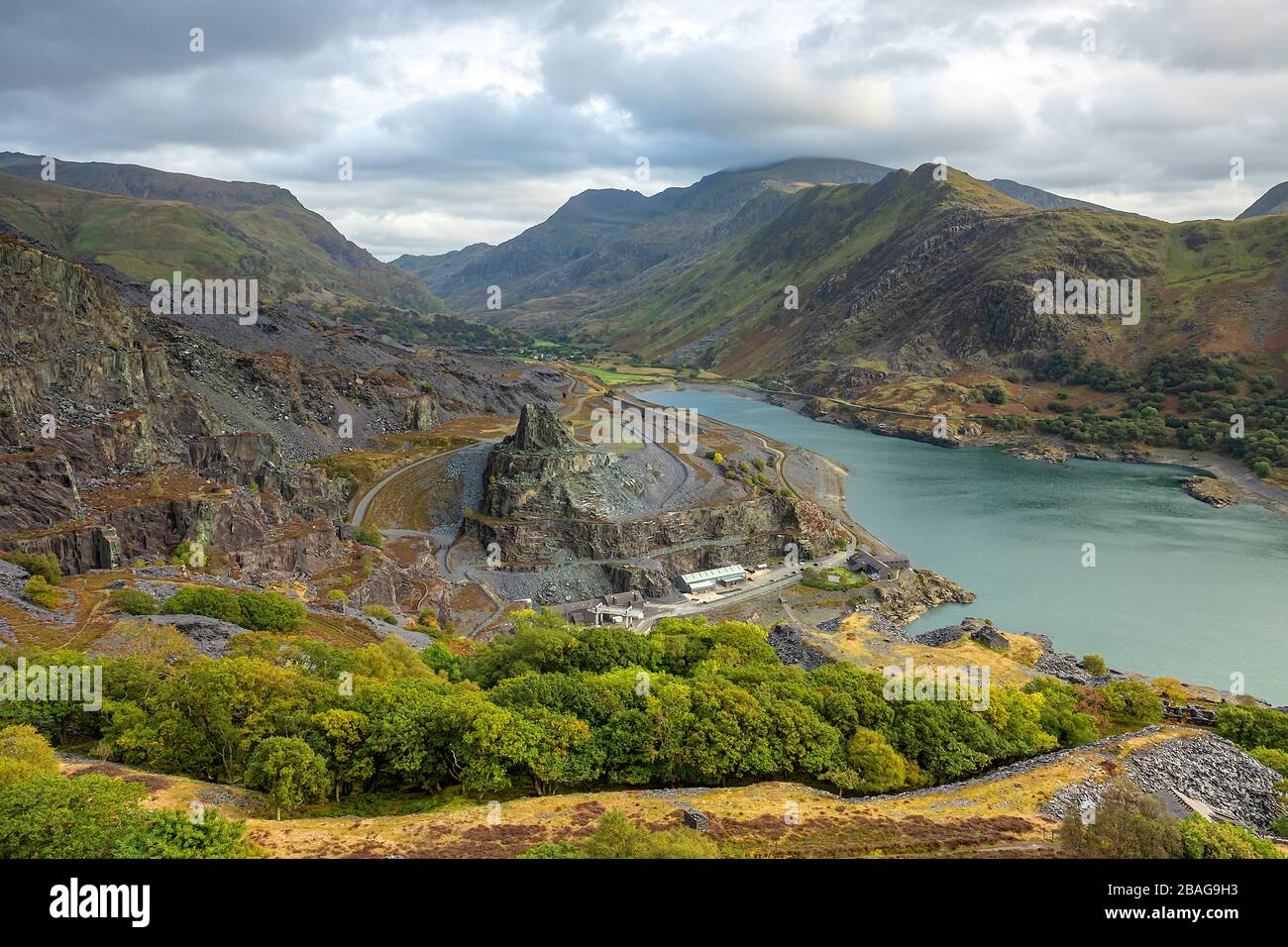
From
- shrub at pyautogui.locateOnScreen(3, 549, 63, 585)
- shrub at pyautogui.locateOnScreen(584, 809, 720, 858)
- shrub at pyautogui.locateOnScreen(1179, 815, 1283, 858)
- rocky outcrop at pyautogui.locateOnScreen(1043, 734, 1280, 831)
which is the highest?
shrub at pyautogui.locateOnScreen(3, 549, 63, 585)

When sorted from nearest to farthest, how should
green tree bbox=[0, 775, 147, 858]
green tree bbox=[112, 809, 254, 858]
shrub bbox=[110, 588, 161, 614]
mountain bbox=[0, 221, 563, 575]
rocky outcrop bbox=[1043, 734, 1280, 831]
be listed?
1. green tree bbox=[0, 775, 147, 858]
2. green tree bbox=[112, 809, 254, 858]
3. rocky outcrop bbox=[1043, 734, 1280, 831]
4. shrub bbox=[110, 588, 161, 614]
5. mountain bbox=[0, 221, 563, 575]

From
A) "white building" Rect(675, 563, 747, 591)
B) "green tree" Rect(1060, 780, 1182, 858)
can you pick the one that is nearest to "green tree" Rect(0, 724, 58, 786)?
"green tree" Rect(1060, 780, 1182, 858)

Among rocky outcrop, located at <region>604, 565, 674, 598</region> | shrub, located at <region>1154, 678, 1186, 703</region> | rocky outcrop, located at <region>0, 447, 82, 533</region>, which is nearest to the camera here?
shrub, located at <region>1154, 678, 1186, 703</region>

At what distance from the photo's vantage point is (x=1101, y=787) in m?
27.1

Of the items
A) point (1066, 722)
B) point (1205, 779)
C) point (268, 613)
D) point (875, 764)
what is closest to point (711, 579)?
point (1066, 722)

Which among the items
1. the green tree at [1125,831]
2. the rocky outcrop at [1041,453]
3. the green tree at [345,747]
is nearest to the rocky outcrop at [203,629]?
the green tree at [345,747]

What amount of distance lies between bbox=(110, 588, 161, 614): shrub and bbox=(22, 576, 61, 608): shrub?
96.1 inches

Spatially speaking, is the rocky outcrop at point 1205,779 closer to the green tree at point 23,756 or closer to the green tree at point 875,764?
the green tree at point 875,764

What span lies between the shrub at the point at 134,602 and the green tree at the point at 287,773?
64.0 ft

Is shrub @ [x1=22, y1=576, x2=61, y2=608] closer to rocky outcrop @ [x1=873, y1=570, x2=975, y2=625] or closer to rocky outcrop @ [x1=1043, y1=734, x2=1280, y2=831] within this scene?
rocky outcrop @ [x1=1043, y1=734, x2=1280, y2=831]

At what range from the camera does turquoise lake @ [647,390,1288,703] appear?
193 feet

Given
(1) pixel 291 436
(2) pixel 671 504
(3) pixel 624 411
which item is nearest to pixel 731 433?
(3) pixel 624 411

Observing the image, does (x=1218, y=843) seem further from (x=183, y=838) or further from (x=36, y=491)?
(x=36, y=491)

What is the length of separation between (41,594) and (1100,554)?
90388mm
